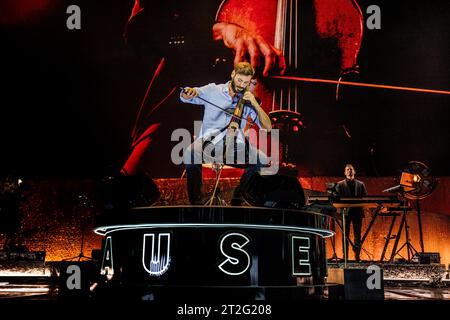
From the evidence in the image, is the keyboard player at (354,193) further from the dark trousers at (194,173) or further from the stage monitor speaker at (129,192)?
the stage monitor speaker at (129,192)

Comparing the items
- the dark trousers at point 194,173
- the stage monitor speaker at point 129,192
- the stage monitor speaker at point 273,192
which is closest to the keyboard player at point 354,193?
the dark trousers at point 194,173

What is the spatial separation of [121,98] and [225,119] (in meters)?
3.41

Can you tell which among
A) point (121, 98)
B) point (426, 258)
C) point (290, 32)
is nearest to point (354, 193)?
point (426, 258)

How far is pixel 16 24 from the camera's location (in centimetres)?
931

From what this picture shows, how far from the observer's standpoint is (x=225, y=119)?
6023 millimetres

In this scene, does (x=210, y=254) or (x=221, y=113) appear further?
(x=221, y=113)

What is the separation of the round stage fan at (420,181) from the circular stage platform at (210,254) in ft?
13.6

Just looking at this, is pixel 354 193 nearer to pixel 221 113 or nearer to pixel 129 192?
pixel 221 113

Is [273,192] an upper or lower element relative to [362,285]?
upper

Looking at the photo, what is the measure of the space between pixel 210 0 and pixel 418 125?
4537mm

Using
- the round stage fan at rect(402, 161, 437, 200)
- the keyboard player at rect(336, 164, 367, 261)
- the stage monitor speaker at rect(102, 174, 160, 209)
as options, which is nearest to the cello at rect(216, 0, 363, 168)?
the keyboard player at rect(336, 164, 367, 261)

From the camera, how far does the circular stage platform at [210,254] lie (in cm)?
350
